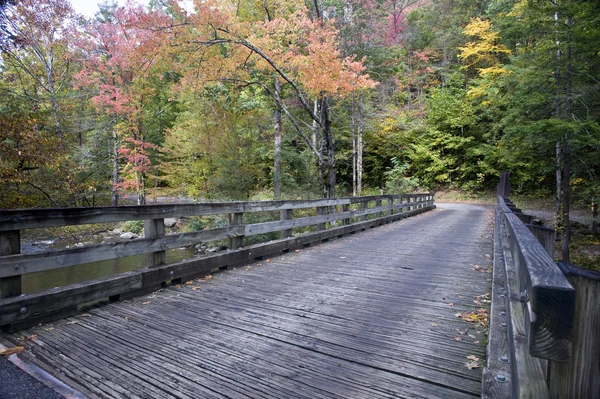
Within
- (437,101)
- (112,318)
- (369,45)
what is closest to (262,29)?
(112,318)

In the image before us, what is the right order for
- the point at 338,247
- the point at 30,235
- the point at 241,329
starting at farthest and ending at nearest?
the point at 30,235 → the point at 338,247 → the point at 241,329

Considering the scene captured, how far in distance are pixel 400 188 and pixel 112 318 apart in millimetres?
22306

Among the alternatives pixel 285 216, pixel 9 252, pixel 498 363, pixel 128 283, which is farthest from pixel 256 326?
pixel 285 216

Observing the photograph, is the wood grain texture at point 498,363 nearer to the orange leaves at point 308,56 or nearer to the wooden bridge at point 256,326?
the wooden bridge at point 256,326

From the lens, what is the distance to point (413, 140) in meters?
29.9

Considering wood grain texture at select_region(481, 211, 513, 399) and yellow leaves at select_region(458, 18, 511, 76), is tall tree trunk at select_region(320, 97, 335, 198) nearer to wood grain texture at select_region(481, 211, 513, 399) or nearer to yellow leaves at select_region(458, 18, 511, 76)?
wood grain texture at select_region(481, 211, 513, 399)

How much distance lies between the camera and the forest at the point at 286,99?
10.1m

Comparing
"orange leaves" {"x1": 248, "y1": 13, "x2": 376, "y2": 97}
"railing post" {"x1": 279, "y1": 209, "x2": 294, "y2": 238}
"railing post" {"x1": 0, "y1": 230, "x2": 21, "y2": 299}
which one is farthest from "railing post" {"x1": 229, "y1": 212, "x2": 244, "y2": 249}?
"orange leaves" {"x1": 248, "y1": 13, "x2": 376, "y2": 97}

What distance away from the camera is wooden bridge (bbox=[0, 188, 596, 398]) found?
84.8 inches

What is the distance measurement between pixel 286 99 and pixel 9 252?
15978mm

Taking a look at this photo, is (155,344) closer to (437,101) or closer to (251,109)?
(251,109)

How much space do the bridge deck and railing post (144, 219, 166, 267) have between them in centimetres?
43

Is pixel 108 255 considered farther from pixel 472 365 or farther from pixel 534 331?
pixel 534 331

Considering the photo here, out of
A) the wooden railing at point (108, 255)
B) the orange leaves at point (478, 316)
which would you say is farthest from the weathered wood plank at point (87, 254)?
the orange leaves at point (478, 316)
